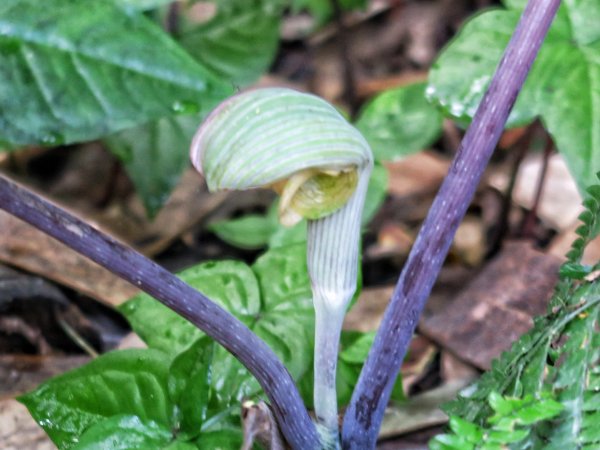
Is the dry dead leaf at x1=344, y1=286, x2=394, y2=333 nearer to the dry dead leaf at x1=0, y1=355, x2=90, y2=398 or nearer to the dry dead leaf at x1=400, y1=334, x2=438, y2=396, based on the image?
the dry dead leaf at x1=400, y1=334, x2=438, y2=396

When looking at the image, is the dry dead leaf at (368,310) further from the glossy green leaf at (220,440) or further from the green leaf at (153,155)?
the glossy green leaf at (220,440)

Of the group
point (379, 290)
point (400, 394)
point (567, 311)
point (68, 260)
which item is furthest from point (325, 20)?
point (567, 311)

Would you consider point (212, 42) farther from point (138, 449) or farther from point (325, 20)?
point (138, 449)

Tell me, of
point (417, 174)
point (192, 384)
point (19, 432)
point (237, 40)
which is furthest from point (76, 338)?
point (417, 174)

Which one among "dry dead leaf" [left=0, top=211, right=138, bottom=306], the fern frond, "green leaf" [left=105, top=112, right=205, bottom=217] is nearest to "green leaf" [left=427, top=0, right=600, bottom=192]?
the fern frond

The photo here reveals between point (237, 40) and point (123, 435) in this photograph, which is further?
point (237, 40)

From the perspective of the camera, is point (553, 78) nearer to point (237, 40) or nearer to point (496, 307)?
point (496, 307)

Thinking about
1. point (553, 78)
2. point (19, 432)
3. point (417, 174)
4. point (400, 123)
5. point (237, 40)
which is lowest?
point (19, 432)
